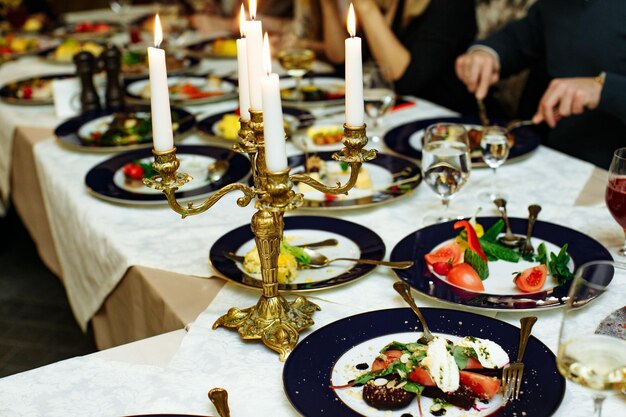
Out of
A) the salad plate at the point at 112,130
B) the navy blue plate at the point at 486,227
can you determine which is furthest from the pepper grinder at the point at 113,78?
the navy blue plate at the point at 486,227

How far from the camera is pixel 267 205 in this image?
98cm

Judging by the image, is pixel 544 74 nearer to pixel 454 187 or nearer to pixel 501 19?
pixel 501 19

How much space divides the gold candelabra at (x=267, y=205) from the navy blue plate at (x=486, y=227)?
0.63 ft

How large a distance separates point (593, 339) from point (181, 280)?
2.66ft

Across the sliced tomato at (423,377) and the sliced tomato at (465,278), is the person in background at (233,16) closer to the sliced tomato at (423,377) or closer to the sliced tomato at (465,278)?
the sliced tomato at (465,278)

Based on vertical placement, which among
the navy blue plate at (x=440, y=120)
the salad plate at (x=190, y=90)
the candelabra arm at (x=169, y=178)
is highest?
the candelabra arm at (x=169, y=178)

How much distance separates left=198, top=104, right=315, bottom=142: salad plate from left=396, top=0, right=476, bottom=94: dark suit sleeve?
0.68 meters

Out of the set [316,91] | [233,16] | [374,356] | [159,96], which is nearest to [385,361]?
[374,356]

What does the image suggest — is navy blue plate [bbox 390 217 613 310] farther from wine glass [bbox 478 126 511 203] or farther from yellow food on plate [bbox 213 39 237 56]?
yellow food on plate [bbox 213 39 237 56]

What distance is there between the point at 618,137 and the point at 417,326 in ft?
4.71

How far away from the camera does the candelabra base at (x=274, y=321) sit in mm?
1096

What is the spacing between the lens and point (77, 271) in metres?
1.75

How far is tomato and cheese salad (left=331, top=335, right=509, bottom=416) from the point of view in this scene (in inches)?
35.7

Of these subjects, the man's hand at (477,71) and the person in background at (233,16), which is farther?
the person in background at (233,16)
